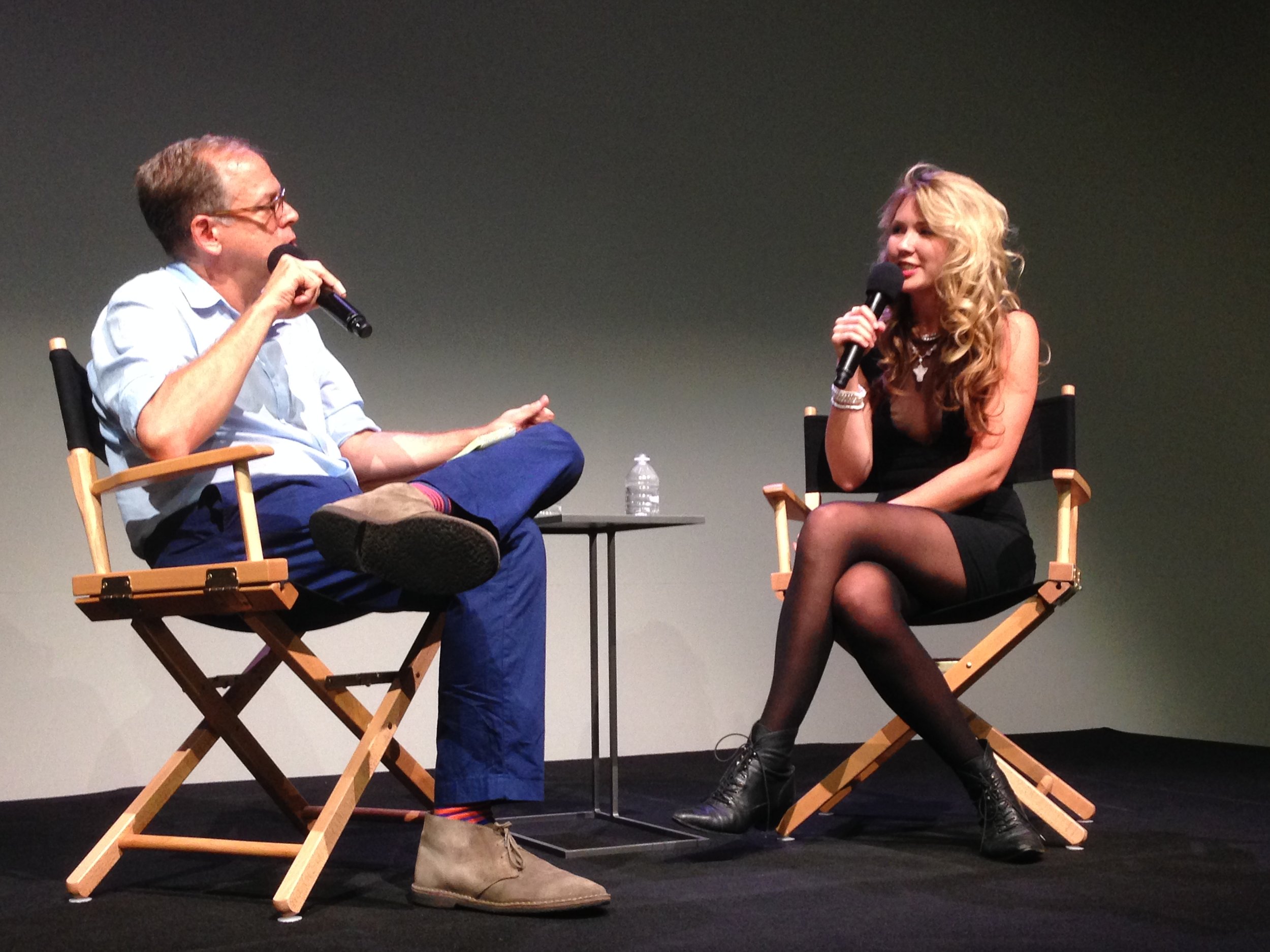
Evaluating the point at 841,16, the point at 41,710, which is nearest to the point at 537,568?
the point at 41,710

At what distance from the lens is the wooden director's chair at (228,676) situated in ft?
6.04

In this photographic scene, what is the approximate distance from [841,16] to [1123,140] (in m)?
1.26

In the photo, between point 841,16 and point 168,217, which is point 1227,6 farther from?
point 168,217

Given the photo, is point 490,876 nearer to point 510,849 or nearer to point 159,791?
point 510,849

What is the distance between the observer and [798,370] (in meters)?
4.46

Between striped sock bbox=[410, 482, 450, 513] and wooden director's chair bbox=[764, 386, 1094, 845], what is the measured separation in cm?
85

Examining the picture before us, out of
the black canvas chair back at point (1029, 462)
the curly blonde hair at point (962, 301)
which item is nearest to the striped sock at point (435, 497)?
the black canvas chair back at point (1029, 462)

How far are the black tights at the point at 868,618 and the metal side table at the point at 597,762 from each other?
307 mm

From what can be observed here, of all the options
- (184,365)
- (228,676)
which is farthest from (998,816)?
(184,365)

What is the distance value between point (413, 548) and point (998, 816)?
122cm

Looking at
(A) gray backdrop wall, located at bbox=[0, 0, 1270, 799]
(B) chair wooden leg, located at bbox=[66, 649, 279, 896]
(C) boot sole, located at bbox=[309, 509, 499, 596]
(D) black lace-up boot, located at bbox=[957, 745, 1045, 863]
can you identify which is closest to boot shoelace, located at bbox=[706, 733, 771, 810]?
(D) black lace-up boot, located at bbox=[957, 745, 1045, 863]

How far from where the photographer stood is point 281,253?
2.27 meters

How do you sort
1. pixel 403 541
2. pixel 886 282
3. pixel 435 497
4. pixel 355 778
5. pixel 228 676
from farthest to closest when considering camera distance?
pixel 886 282 < pixel 228 676 < pixel 355 778 < pixel 435 497 < pixel 403 541

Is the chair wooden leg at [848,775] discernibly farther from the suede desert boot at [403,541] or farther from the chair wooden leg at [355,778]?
the suede desert boot at [403,541]
